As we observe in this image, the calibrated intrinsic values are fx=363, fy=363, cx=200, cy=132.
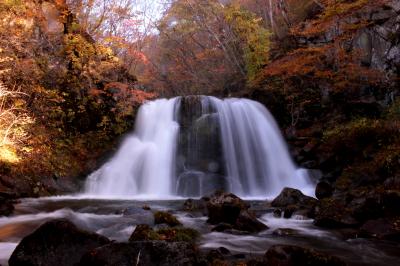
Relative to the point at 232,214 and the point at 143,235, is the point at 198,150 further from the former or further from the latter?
the point at 143,235

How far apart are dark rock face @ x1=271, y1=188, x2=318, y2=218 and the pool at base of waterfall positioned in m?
0.29

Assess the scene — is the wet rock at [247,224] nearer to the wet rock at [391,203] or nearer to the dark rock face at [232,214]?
the dark rock face at [232,214]

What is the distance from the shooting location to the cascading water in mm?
15492

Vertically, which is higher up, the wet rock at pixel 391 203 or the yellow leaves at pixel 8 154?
the yellow leaves at pixel 8 154

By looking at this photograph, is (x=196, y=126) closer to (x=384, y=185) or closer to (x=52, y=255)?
(x=384, y=185)

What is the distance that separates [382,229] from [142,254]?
18.3ft

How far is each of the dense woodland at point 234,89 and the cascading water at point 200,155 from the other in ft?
2.82

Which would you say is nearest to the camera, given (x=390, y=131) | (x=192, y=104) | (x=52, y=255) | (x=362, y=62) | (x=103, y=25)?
(x=52, y=255)

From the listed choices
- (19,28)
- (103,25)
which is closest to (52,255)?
(19,28)

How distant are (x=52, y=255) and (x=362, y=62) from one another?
16.9m

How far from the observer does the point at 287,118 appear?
770 inches

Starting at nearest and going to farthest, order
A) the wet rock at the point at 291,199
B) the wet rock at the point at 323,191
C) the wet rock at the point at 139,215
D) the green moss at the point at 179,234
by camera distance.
A: the green moss at the point at 179,234 → the wet rock at the point at 139,215 → the wet rock at the point at 291,199 → the wet rock at the point at 323,191

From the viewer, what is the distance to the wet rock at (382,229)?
24.4 ft

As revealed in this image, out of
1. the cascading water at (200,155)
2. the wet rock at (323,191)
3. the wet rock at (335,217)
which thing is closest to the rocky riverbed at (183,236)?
the wet rock at (335,217)
